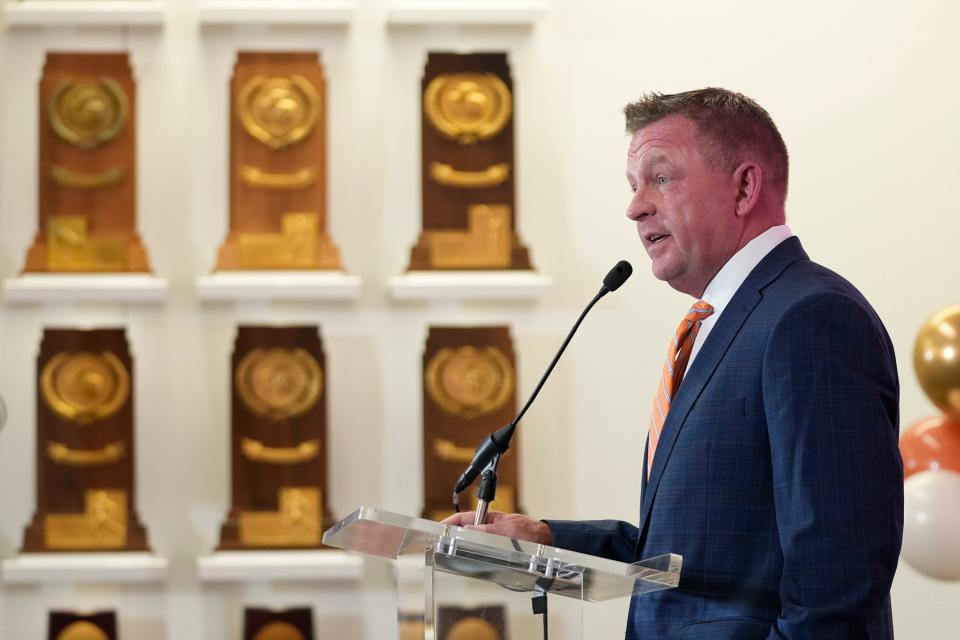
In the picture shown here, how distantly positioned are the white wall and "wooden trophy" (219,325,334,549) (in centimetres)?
8

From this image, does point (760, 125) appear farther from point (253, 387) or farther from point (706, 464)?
point (253, 387)

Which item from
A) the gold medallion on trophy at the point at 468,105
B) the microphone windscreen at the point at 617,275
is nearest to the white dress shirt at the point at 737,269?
the microphone windscreen at the point at 617,275

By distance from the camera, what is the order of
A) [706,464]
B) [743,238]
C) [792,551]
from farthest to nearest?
[743,238] < [706,464] < [792,551]

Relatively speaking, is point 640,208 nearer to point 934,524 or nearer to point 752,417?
point 752,417

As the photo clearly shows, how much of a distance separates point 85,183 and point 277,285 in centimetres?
59

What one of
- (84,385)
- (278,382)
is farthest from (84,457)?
(278,382)

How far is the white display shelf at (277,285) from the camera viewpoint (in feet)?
10.4

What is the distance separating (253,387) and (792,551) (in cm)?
211

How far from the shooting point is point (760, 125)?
1.64 meters

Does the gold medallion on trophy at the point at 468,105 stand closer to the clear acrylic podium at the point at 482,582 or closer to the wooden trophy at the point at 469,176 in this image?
the wooden trophy at the point at 469,176

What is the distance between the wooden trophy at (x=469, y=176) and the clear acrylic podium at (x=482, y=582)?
1.85m

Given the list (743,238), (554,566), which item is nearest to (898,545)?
(554,566)

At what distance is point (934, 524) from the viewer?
2.51m

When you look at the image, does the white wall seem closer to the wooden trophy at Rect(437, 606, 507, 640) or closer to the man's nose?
the man's nose
